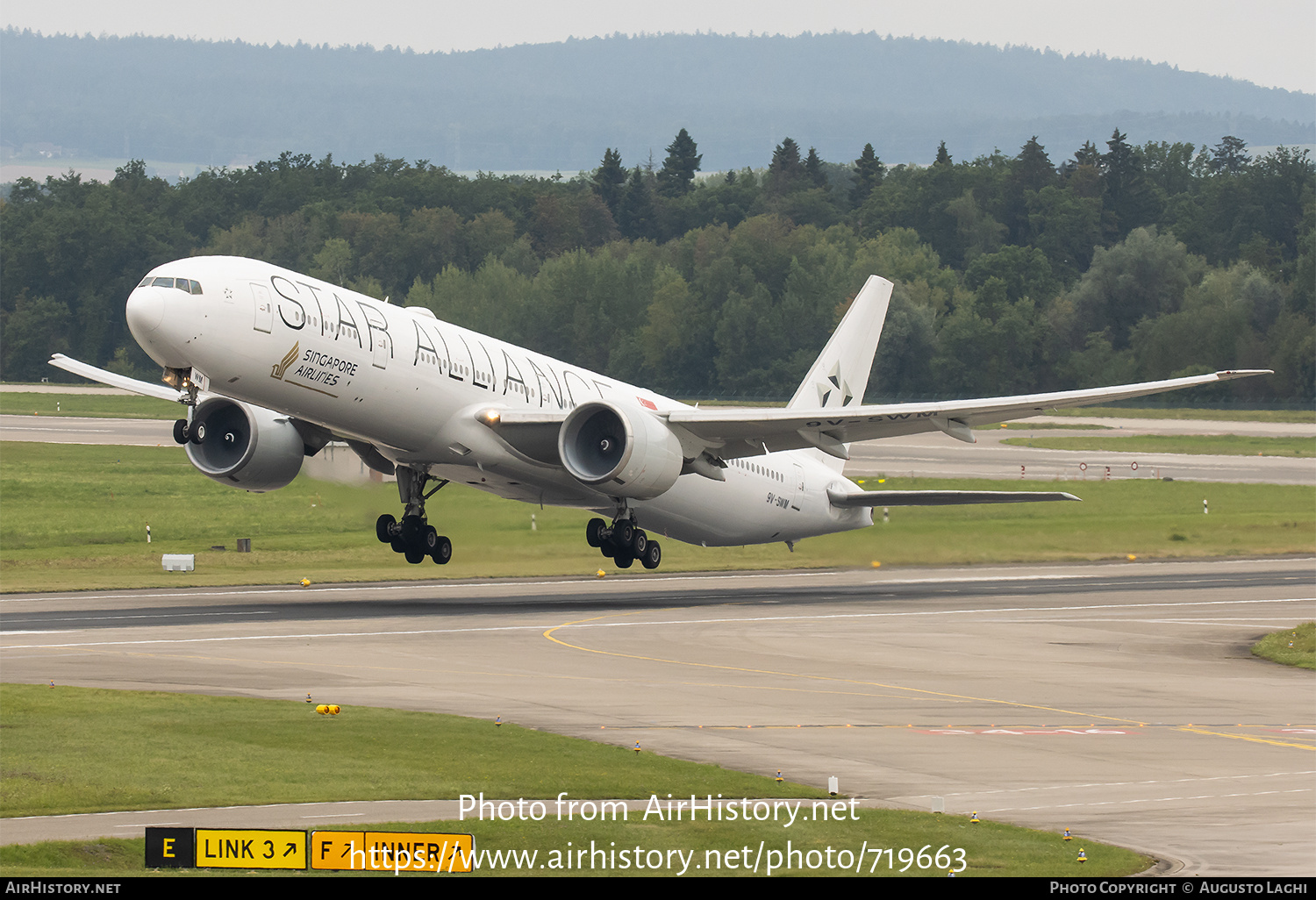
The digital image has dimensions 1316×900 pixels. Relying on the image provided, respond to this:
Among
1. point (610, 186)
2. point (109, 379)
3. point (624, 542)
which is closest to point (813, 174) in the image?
point (610, 186)

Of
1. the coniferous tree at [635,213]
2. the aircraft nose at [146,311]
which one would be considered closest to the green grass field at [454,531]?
the aircraft nose at [146,311]

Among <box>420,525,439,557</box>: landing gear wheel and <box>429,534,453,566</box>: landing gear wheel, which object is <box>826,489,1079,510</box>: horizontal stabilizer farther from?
<box>420,525,439,557</box>: landing gear wheel

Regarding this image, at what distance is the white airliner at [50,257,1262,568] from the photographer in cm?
3469

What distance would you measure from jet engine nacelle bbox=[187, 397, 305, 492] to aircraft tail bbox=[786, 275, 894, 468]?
16.2m

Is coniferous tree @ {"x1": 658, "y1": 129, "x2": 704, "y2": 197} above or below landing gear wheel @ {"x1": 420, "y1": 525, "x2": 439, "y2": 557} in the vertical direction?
above

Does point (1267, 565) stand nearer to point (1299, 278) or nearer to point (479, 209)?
point (1299, 278)

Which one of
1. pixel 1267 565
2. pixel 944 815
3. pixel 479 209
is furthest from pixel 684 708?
pixel 479 209

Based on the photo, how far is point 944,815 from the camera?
68.2 ft

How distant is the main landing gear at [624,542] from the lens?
141 ft

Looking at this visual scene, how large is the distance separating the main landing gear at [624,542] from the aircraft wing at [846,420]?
293 centimetres

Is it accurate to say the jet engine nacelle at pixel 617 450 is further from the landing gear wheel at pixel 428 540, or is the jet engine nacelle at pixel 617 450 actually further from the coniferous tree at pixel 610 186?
the coniferous tree at pixel 610 186

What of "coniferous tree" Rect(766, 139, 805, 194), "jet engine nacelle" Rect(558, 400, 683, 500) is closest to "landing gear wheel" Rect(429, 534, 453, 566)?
"jet engine nacelle" Rect(558, 400, 683, 500)

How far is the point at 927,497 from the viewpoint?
4991 cm

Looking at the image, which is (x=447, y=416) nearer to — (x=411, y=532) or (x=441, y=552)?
(x=411, y=532)
